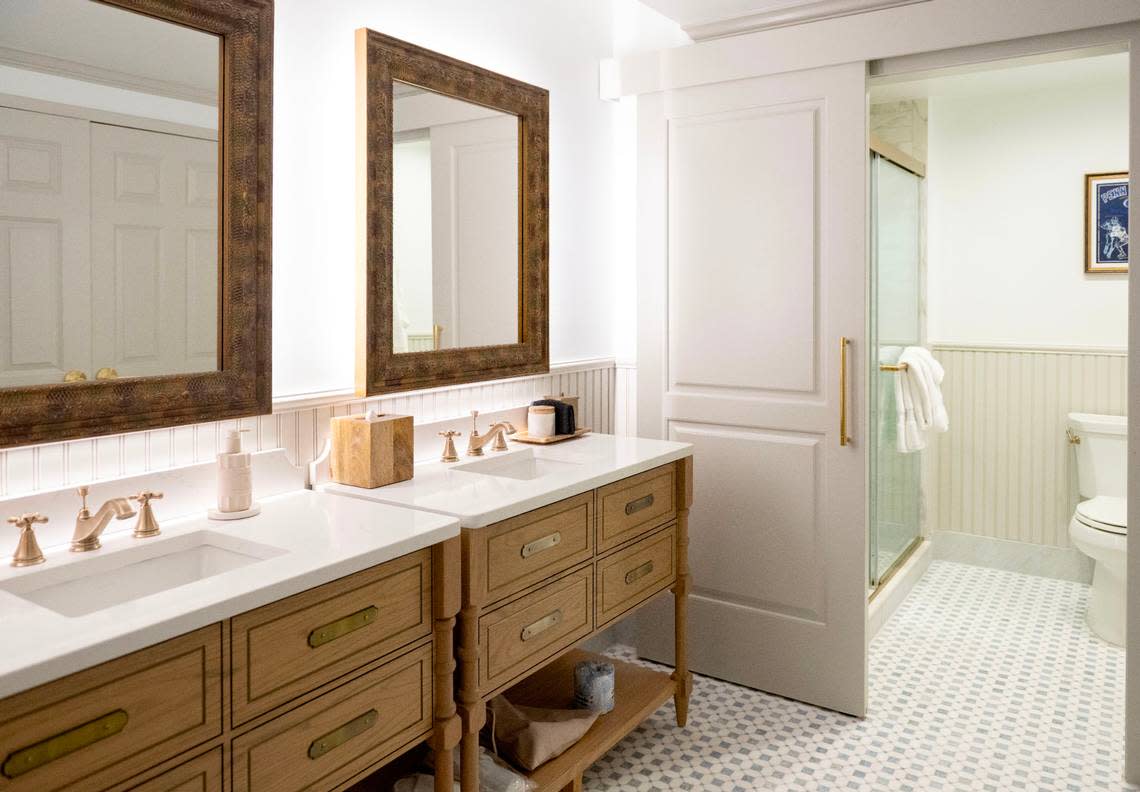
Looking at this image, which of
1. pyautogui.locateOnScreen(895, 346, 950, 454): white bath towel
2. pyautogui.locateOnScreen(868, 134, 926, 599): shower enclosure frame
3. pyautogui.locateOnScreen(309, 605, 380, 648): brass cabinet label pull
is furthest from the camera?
pyautogui.locateOnScreen(895, 346, 950, 454): white bath towel

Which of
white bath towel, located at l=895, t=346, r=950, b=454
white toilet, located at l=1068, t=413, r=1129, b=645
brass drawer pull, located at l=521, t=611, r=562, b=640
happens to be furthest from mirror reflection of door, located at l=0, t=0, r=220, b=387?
white toilet, located at l=1068, t=413, r=1129, b=645

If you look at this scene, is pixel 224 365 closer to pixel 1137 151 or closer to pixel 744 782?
pixel 744 782

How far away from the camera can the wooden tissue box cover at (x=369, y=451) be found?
77.2 inches

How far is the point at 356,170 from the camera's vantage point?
2090mm

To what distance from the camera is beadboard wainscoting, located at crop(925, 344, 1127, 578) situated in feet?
12.4

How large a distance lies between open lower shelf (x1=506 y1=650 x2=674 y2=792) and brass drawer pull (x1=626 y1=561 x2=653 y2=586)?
1.12 feet

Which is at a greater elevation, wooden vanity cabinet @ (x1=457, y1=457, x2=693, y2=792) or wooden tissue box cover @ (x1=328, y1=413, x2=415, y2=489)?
wooden tissue box cover @ (x1=328, y1=413, x2=415, y2=489)

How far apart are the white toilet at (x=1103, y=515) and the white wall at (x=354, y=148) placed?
1936 millimetres

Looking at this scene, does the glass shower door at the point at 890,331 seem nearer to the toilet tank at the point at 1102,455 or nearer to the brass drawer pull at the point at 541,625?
the toilet tank at the point at 1102,455

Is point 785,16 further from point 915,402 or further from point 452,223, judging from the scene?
point 915,402

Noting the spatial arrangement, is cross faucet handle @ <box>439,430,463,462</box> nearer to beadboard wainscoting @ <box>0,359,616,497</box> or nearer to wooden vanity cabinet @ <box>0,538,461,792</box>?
beadboard wainscoting @ <box>0,359,616,497</box>

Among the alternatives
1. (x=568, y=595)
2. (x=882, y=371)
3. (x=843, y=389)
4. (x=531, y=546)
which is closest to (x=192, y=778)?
(x=531, y=546)

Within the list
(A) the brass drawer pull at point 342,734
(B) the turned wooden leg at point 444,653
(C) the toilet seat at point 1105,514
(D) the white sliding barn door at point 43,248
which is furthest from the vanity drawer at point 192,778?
(C) the toilet seat at point 1105,514

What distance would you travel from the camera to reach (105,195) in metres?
1.56
